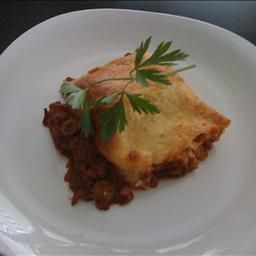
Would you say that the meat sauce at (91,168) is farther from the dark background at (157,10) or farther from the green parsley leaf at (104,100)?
the dark background at (157,10)

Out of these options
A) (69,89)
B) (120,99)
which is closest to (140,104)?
(120,99)

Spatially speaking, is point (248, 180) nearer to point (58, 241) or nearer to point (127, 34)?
point (58, 241)

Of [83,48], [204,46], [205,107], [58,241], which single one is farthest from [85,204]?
[204,46]

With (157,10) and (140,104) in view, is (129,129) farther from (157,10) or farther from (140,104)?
(157,10)

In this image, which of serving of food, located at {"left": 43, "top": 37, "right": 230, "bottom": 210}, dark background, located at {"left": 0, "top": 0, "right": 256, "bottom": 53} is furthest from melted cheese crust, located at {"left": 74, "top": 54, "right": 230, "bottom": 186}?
dark background, located at {"left": 0, "top": 0, "right": 256, "bottom": 53}

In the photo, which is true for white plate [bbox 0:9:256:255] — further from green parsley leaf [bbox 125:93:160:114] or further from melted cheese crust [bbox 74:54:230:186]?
green parsley leaf [bbox 125:93:160:114]

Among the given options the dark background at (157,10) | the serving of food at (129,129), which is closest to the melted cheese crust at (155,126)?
the serving of food at (129,129)
